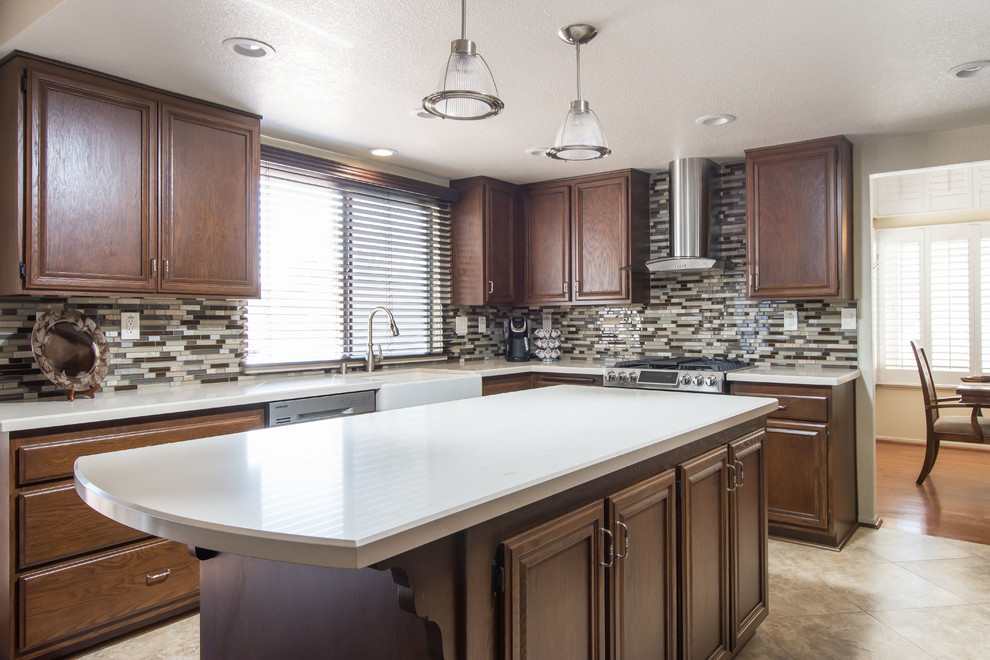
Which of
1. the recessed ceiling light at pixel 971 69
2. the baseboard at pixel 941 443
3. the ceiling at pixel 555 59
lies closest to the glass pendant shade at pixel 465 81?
the ceiling at pixel 555 59

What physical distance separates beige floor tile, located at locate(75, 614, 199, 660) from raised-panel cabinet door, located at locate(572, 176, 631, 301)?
3106mm

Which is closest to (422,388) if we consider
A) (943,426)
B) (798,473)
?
(798,473)

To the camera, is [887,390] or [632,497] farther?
[887,390]

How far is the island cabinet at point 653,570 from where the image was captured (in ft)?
4.29

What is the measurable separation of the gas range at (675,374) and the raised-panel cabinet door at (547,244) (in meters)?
0.84

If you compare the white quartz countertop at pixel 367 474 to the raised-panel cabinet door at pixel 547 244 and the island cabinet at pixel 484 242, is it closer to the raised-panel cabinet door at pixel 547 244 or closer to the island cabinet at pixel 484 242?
the island cabinet at pixel 484 242

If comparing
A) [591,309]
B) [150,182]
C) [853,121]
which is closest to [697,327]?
[591,309]

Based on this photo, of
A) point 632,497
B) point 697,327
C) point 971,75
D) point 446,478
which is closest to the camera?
point 446,478

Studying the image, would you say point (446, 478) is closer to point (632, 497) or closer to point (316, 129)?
point (632, 497)

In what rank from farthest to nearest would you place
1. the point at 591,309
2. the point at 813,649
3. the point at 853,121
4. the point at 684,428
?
the point at 591,309 < the point at 853,121 < the point at 813,649 < the point at 684,428

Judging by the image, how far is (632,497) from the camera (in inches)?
63.2

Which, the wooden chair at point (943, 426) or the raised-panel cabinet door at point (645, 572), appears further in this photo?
the wooden chair at point (943, 426)

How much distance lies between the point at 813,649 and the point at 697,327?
2.43 metres

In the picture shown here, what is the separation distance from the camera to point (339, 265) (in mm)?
3893
